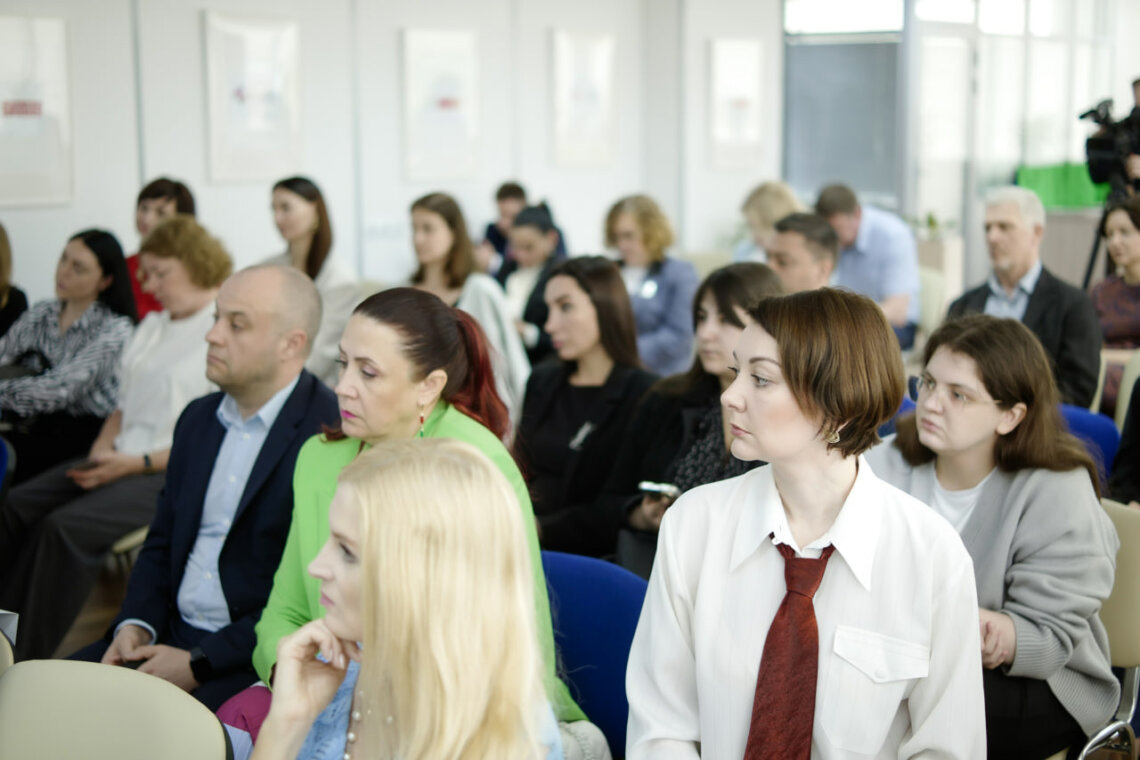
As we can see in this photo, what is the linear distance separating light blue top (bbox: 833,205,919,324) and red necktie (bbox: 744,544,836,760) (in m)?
4.29

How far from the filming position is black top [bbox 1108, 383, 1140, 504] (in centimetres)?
304

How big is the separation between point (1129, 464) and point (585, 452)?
1.54 meters

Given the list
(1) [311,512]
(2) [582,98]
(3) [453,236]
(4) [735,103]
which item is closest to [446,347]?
(1) [311,512]

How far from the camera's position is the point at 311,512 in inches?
86.0

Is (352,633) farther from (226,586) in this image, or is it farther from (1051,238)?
(1051,238)

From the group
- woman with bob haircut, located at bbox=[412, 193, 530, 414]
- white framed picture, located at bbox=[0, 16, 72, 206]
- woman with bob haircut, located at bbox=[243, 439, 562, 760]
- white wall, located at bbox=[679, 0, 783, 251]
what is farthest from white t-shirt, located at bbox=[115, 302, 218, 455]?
white wall, located at bbox=[679, 0, 783, 251]

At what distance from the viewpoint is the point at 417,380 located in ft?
7.45

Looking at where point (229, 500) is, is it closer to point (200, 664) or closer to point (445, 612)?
point (200, 664)

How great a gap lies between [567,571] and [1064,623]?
939 millimetres

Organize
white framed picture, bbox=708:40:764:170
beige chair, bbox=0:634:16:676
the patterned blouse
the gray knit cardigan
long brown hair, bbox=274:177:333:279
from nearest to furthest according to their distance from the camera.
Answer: beige chair, bbox=0:634:16:676
the gray knit cardigan
the patterned blouse
long brown hair, bbox=274:177:333:279
white framed picture, bbox=708:40:764:170

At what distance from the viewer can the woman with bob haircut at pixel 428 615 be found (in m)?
1.36

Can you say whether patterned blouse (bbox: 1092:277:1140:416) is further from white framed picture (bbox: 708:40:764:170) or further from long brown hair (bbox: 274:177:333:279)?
white framed picture (bbox: 708:40:764:170)

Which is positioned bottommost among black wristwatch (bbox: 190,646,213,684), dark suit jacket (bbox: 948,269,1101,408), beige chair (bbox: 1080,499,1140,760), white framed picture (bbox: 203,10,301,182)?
black wristwatch (bbox: 190,646,213,684)

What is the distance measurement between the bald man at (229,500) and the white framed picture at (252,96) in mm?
3819
